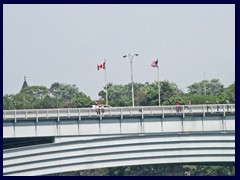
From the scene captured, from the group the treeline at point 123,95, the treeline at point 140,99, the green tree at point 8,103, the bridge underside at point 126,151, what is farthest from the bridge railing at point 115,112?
the green tree at point 8,103

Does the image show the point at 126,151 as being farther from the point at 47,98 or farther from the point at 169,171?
the point at 47,98

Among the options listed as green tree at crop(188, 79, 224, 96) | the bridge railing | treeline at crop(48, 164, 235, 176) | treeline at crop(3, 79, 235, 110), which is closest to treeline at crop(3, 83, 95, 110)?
treeline at crop(3, 79, 235, 110)

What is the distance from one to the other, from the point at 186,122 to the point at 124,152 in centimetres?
508

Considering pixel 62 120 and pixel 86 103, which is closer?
pixel 62 120

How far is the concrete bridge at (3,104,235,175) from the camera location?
61844 mm

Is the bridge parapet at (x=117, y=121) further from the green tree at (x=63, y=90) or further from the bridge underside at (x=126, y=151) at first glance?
the green tree at (x=63, y=90)

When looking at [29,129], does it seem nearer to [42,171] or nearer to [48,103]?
[42,171]

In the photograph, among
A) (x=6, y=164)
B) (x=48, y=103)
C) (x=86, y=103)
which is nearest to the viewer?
(x=6, y=164)

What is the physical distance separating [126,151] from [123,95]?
93562 mm

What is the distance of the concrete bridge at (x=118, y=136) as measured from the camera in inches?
2435

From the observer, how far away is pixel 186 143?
62500 mm

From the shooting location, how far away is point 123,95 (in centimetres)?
15612

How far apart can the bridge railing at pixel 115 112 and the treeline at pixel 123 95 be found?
4166 centimetres

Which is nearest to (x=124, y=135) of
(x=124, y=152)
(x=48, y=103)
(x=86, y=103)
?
(x=124, y=152)
